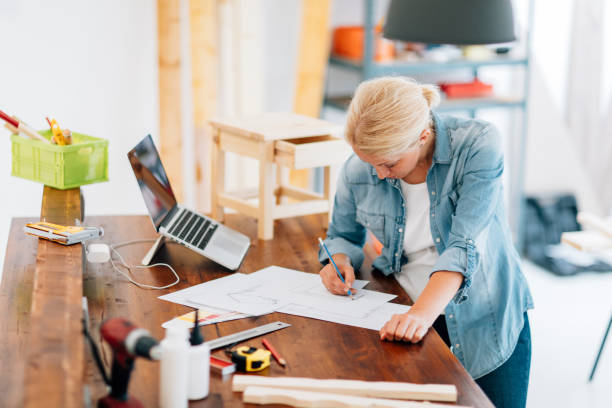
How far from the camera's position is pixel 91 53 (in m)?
3.08

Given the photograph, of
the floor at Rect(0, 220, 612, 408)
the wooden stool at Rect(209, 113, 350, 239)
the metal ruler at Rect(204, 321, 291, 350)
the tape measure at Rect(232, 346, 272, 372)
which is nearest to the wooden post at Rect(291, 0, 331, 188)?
the wooden stool at Rect(209, 113, 350, 239)

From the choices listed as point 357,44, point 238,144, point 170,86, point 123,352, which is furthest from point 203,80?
point 123,352

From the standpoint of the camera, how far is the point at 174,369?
1.24 m

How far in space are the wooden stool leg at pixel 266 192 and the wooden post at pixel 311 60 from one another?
1.41 m

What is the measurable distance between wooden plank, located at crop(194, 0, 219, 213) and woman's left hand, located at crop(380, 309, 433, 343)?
1.81m

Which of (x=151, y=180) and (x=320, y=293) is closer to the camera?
(x=320, y=293)

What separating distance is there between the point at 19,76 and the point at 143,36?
557 millimetres

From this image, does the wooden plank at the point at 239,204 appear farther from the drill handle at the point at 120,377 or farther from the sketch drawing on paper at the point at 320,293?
the drill handle at the point at 120,377

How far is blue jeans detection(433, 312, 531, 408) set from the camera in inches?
74.0

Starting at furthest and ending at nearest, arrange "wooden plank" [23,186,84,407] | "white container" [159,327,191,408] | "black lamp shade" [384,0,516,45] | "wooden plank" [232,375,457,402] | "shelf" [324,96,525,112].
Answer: "shelf" [324,96,525,112] < "black lamp shade" [384,0,516,45] < "wooden plank" [232,375,457,402] < "white container" [159,327,191,408] < "wooden plank" [23,186,84,407]

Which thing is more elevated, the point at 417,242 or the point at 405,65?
the point at 405,65

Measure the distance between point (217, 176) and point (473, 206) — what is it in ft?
3.13

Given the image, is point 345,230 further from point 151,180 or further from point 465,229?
point 151,180

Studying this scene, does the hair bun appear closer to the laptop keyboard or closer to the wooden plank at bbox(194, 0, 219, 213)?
the laptop keyboard
